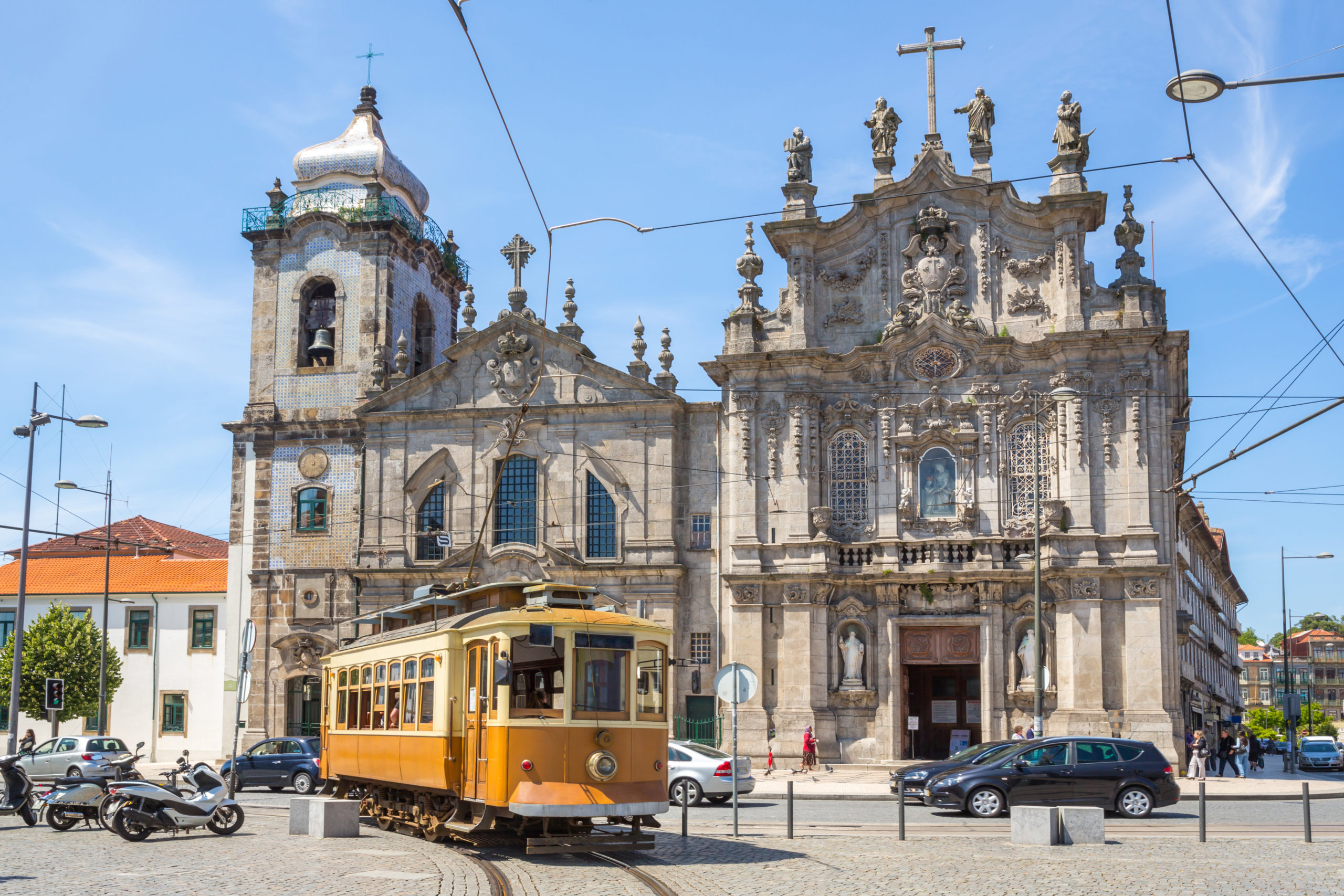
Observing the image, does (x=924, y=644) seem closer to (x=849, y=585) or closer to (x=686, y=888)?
(x=849, y=585)

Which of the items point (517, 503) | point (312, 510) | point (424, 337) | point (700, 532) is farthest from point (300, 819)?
point (424, 337)

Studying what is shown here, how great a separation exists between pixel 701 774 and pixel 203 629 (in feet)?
87.3

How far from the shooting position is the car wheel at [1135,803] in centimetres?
2355

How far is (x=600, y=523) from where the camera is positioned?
40500mm

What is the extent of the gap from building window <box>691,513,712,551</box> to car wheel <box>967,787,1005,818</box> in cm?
1686

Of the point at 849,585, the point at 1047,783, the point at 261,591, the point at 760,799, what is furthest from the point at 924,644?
the point at 261,591

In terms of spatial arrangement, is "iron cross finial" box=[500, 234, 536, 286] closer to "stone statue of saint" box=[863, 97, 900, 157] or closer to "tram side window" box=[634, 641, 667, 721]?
"stone statue of saint" box=[863, 97, 900, 157]

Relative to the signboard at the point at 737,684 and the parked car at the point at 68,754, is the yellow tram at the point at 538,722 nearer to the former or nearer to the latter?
the signboard at the point at 737,684

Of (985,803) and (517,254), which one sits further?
(517,254)

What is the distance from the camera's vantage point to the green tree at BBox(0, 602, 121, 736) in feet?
148

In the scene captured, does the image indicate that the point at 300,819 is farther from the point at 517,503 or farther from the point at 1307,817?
the point at 517,503

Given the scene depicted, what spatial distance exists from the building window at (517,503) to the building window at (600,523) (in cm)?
168

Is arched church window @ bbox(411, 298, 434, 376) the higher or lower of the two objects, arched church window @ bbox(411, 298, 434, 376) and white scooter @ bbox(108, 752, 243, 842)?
the higher

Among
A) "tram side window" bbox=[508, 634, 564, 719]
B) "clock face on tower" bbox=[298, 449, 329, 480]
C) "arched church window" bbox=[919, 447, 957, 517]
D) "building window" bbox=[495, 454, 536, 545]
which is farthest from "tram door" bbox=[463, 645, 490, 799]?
"clock face on tower" bbox=[298, 449, 329, 480]
